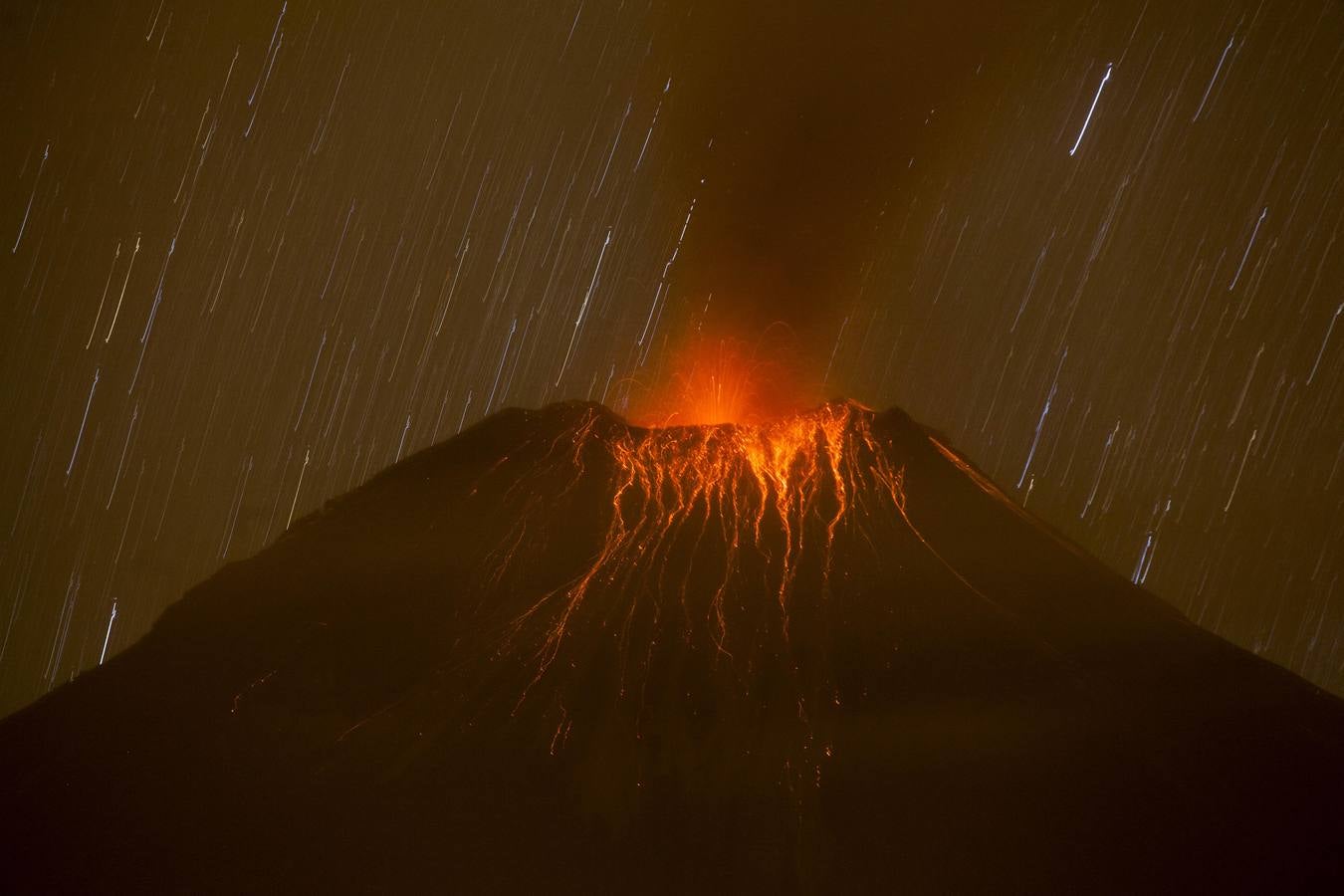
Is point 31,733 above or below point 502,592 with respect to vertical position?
below

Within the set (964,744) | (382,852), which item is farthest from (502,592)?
(964,744)

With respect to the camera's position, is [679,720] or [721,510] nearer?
[679,720]

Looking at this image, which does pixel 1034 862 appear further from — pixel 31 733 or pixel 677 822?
pixel 31 733

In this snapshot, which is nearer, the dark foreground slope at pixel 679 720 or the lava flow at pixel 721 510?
the dark foreground slope at pixel 679 720

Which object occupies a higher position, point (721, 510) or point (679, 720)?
point (721, 510)
